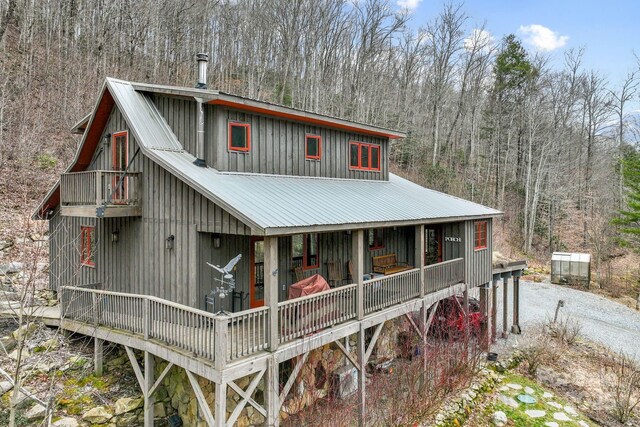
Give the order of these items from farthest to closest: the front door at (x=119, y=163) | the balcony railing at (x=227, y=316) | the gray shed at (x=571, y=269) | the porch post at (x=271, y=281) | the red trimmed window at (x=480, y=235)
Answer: the gray shed at (x=571, y=269)
the red trimmed window at (x=480, y=235)
the front door at (x=119, y=163)
the porch post at (x=271, y=281)
the balcony railing at (x=227, y=316)

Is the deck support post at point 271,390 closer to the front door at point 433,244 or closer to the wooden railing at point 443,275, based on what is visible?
the wooden railing at point 443,275

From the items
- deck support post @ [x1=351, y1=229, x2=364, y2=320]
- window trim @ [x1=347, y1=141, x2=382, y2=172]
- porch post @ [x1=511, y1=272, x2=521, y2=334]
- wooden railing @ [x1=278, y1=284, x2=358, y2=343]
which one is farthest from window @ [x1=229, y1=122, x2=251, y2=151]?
porch post @ [x1=511, y1=272, x2=521, y2=334]

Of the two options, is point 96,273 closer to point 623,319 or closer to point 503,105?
point 623,319

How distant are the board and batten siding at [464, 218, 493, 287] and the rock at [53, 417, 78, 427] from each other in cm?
→ 1227

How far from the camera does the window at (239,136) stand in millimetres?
10297

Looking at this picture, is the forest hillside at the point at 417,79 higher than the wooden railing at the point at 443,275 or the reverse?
higher

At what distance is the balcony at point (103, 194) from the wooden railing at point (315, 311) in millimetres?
4751

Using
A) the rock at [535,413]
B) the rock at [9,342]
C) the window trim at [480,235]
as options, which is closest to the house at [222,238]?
the rock at [9,342]

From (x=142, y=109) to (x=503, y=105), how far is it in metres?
34.3

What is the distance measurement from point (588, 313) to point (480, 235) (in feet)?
35.1

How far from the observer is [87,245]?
12117 mm

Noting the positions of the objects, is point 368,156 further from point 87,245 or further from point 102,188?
point 87,245

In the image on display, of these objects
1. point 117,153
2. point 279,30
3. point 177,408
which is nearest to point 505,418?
point 177,408

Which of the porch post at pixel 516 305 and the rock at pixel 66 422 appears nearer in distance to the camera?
the rock at pixel 66 422
